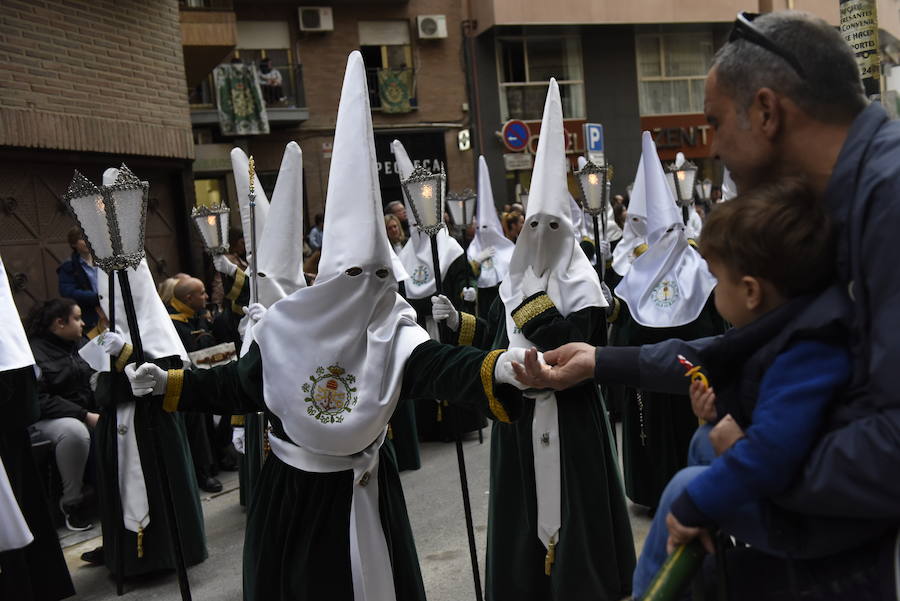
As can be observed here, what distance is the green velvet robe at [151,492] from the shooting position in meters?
5.54

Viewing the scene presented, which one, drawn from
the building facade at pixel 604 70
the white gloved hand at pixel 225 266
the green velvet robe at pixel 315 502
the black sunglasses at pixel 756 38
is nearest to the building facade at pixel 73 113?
the white gloved hand at pixel 225 266

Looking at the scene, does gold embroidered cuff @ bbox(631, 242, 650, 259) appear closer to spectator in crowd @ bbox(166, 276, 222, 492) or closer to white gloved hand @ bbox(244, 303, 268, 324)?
spectator in crowd @ bbox(166, 276, 222, 492)

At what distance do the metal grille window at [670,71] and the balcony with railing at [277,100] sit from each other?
34.5ft

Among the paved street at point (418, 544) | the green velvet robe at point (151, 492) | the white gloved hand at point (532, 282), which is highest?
the white gloved hand at point (532, 282)

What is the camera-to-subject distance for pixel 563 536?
13.9 feet

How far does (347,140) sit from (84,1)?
789 centimetres

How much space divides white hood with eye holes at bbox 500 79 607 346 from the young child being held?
262 centimetres

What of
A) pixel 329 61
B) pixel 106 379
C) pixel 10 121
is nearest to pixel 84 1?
pixel 10 121

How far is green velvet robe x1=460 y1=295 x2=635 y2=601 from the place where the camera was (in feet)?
13.9

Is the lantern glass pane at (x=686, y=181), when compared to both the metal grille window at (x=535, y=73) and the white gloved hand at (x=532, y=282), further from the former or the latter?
the metal grille window at (x=535, y=73)

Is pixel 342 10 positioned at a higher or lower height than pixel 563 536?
higher

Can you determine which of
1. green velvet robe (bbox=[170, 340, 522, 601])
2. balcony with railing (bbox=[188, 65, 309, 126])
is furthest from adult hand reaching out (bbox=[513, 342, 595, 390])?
balcony with railing (bbox=[188, 65, 309, 126])

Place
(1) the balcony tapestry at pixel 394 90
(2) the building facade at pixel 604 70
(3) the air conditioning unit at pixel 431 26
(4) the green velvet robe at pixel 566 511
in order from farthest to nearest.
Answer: (2) the building facade at pixel 604 70 → (3) the air conditioning unit at pixel 431 26 → (1) the balcony tapestry at pixel 394 90 → (4) the green velvet robe at pixel 566 511

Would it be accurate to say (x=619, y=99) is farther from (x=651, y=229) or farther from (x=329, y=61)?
(x=651, y=229)
